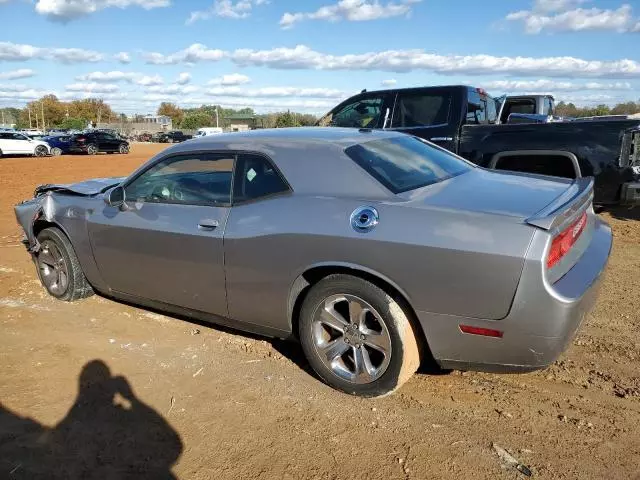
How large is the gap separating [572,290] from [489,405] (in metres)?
0.90

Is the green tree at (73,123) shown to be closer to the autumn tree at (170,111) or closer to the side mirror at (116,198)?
the autumn tree at (170,111)

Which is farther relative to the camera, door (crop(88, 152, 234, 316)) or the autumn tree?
the autumn tree

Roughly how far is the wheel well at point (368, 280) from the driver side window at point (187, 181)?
885 mm

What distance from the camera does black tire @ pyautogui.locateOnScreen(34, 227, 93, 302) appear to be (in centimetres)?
494

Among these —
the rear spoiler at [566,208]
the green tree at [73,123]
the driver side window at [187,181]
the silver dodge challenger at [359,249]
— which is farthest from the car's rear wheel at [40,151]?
the green tree at [73,123]

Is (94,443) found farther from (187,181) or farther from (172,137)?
(172,137)

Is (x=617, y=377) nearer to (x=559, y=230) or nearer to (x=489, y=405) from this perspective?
(x=489, y=405)

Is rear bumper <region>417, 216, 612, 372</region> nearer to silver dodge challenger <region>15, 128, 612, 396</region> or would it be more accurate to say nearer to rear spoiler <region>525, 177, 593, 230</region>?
silver dodge challenger <region>15, 128, 612, 396</region>

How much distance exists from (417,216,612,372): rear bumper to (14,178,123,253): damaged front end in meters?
3.35

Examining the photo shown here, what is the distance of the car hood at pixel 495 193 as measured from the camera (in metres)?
2.98

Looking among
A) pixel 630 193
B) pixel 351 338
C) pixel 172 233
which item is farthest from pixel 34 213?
pixel 630 193

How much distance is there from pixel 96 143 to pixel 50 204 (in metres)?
31.4

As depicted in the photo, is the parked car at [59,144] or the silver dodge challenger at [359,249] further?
the parked car at [59,144]

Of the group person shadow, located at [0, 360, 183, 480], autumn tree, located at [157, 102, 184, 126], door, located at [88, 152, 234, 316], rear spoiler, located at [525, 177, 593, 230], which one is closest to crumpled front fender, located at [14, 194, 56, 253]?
door, located at [88, 152, 234, 316]
